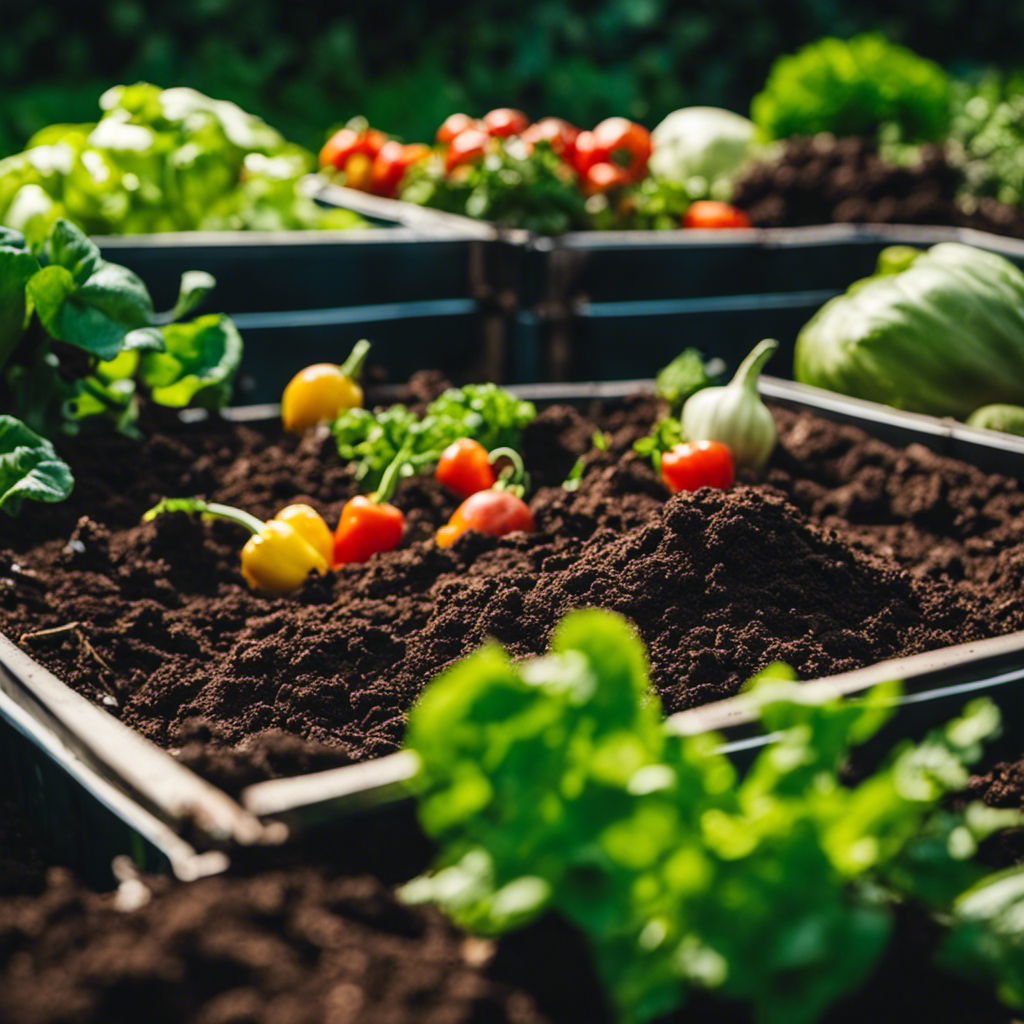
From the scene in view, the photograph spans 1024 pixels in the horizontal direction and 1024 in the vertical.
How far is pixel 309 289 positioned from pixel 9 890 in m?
2.43

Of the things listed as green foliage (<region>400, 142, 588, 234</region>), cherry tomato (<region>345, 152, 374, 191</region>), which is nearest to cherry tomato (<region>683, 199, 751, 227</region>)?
green foliage (<region>400, 142, 588, 234</region>)

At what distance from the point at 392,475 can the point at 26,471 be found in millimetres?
816

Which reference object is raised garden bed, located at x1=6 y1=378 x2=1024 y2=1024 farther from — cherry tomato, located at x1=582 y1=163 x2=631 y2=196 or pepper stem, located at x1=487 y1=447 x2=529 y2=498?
cherry tomato, located at x1=582 y1=163 x2=631 y2=196

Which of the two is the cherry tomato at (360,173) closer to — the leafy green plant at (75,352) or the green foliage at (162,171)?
the green foliage at (162,171)

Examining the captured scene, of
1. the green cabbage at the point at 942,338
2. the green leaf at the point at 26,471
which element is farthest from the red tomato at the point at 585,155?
the green leaf at the point at 26,471

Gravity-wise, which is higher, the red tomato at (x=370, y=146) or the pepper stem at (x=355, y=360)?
the red tomato at (x=370, y=146)

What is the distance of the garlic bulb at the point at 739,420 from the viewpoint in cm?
286

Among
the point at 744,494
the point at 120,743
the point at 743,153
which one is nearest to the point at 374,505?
the point at 744,494

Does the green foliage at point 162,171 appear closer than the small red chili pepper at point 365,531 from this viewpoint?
No

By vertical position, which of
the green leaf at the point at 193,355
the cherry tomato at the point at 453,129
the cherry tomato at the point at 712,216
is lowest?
the green leaf at the point at 193,355

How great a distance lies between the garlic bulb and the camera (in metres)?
2.86

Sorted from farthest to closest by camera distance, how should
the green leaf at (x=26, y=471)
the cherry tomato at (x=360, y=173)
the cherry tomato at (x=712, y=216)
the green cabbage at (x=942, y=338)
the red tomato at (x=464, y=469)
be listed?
the cherry tomato at (x=360, y=173), the cherry tomato at (x=712, y=216), the green cabbage at (x=942, y=338), the red tomato at (x=464, y=469), the green leaf at (x=26, y=471)

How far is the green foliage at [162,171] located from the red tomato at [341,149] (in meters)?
0.96

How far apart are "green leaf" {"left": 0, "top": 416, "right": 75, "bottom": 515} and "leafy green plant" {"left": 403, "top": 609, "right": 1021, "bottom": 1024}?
133cm
